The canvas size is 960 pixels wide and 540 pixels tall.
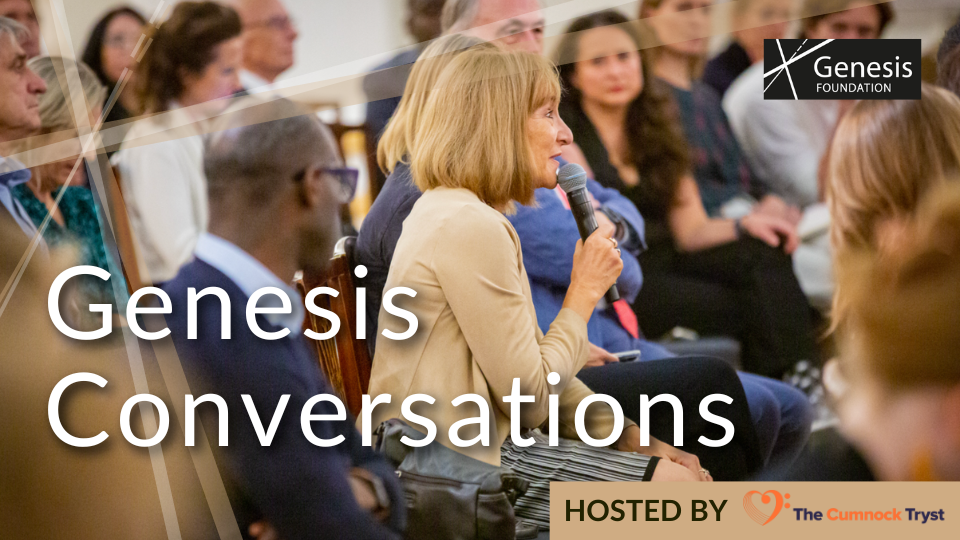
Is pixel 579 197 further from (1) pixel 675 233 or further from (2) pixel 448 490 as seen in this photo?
(2) pixel 448 490

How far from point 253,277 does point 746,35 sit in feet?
4.71

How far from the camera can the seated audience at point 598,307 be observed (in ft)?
6.43

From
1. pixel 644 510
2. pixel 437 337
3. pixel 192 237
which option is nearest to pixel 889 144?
pixel 644 510

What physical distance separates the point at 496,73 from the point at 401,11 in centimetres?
31

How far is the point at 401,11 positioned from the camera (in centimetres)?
200

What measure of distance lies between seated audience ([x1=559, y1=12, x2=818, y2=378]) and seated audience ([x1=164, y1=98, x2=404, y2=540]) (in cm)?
69

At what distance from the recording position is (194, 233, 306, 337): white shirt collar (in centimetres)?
201

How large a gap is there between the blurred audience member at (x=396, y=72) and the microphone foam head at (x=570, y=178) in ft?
1.52

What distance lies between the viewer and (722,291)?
6.57ft

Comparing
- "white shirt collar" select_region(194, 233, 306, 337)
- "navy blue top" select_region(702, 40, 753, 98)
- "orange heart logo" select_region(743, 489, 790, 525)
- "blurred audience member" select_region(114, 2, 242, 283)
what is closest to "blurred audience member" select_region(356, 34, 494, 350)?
"white shirt collar" select_region(194, 233, 306, 337)

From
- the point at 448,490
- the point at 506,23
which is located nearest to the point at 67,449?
the point at 448,490

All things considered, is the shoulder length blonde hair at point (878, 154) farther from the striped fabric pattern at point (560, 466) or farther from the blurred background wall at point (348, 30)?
the striped fabric pattern at point (560, 466)

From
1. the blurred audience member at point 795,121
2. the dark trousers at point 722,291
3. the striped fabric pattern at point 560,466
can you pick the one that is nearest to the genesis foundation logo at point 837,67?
the blurred audience member at point 795,121

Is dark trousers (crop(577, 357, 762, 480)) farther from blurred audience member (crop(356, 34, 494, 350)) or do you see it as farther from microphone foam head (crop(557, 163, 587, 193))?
blurred audience member (crop(356, 34, 494, 350))
